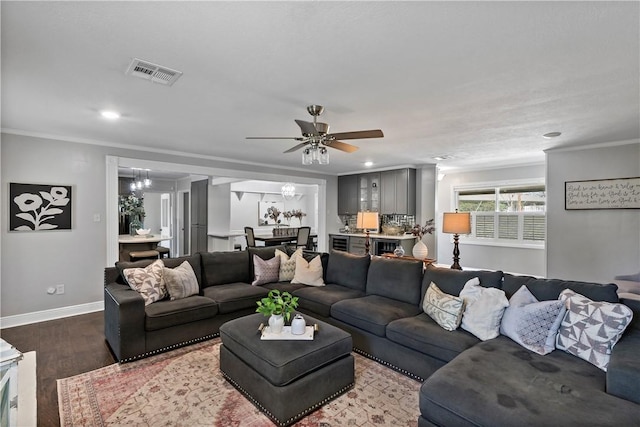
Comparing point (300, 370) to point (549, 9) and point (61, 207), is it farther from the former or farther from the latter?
point (61, 207)

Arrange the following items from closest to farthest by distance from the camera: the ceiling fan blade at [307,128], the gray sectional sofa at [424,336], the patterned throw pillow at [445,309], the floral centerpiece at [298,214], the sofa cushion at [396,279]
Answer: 1. the gray sectional sofa at [424,336]
2. the patterned throw pillow at [445,309]
3. the ceiling fan blade at [307,128]
4. the sofa cushion at [396,279]
5. the floral centerpiece at [298,214]

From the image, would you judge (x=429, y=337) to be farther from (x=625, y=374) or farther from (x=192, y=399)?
(x=192, y=399)

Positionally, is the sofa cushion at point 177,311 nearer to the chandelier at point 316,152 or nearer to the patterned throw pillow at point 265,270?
the patterned throw pillow at point 265,270

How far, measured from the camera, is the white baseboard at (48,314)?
3880 mm

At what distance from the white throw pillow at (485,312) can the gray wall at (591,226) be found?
324 centimetres

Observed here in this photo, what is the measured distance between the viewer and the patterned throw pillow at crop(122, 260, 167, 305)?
322cm

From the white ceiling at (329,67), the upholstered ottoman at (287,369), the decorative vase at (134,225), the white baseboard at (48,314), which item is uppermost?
the white ceiling at (329,67)

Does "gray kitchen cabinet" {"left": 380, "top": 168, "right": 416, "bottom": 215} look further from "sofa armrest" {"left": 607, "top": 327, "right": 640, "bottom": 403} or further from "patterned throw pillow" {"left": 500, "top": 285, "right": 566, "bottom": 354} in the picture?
"sofa armrest" {"left": 607, "top": 327, "right": 640, "bottom": 403}

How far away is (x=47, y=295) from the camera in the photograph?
13.6ft

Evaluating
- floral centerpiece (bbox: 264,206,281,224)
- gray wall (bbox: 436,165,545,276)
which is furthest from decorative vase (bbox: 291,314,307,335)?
floral centerpiece (bbox: 264,206,281,224)

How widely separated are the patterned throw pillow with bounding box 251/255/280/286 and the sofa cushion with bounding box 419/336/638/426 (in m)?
2.70

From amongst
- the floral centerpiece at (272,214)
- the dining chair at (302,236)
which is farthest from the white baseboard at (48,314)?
the floral centerpiece at (272,214)

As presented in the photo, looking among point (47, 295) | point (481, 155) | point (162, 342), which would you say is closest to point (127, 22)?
point (162, 342)

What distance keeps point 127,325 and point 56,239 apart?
2.33 meters
